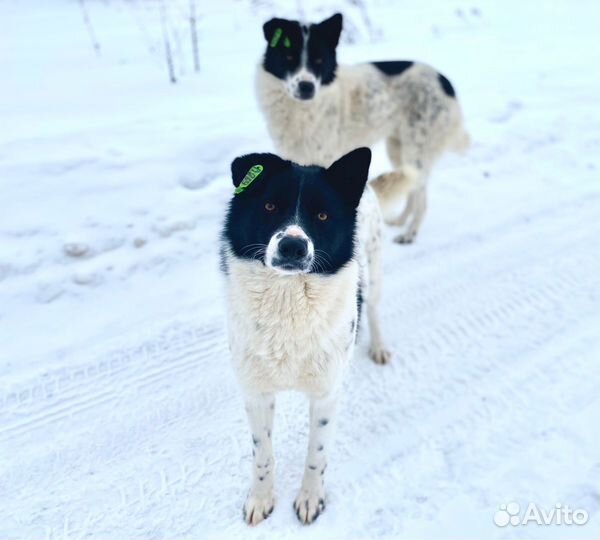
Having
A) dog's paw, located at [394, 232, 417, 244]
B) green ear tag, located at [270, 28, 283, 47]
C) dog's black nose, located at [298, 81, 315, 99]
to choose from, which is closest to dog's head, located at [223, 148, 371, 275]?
dog's black nose, located at [298, 81, 315, 99]

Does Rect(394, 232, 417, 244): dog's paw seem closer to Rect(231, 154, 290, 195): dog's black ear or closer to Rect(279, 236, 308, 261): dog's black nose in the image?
Rect(231, 154, 290, 195): dog's black ear

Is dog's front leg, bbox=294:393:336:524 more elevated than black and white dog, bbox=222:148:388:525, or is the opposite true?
black and white dog, bbox=222:148:388:525

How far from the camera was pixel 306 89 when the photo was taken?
3975mm

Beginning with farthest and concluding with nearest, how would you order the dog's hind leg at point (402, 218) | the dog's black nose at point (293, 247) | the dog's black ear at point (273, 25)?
1. the dog's hind leg at point (402, 218)
2. the dog's black ear at point (273, 25)
3. the dog's black nose at point (293, 247)

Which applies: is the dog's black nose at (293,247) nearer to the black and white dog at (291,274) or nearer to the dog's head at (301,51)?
the black and white dog at (291,274)

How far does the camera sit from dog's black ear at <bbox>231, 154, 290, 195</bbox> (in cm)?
197

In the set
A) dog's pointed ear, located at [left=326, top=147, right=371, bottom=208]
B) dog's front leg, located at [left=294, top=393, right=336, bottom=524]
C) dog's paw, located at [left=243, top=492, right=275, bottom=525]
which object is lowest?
dog's paw, located at [left=243, top=492, right=275, bottom=525]

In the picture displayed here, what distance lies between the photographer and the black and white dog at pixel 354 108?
3.91 meters

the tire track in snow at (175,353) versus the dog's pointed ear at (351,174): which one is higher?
the dog's pointed ear at (351,174)

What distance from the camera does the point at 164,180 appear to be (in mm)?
4961

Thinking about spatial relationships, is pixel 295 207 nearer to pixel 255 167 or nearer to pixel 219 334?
pixel 255 167

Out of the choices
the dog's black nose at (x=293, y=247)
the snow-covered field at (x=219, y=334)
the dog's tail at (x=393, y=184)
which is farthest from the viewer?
the dog's tail at (x=393, y=184)

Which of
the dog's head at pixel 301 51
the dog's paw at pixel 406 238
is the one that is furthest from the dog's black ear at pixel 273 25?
the dog's paw at pixel 406 238

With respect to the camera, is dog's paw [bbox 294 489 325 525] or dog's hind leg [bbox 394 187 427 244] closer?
dog's paw [bbox 294 489 325 525]
